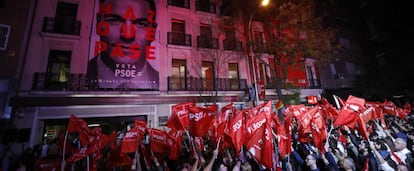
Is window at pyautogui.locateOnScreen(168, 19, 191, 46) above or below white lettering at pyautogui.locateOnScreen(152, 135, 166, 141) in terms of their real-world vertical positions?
above

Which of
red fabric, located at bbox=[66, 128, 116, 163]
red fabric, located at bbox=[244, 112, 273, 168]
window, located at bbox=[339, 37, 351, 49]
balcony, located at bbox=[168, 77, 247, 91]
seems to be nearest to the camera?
red fabric, located at bbox=[244, 112, 273, 168]

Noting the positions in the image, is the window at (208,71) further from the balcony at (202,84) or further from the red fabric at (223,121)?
the red fabric at (223,121)

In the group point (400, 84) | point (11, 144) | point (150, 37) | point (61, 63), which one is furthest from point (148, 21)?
point (400, 84)

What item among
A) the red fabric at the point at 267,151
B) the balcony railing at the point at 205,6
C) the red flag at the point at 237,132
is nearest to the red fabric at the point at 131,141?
the red flag at the point at 237,132

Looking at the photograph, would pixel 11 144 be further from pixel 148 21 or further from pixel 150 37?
pixel 148 21

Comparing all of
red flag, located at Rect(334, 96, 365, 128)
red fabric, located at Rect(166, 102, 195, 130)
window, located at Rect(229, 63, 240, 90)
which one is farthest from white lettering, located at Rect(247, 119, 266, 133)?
window, located at Rect(229, 63, 240, 90)

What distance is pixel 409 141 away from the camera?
554 cm

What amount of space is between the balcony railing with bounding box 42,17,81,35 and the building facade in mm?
44

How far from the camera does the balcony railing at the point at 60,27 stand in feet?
34.6

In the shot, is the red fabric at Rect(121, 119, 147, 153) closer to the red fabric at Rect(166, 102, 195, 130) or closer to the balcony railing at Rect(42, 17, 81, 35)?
A: the red fabric at Rect(166, 102, 195, 130)

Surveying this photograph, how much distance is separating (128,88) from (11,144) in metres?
5.60

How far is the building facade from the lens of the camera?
9.89 meters

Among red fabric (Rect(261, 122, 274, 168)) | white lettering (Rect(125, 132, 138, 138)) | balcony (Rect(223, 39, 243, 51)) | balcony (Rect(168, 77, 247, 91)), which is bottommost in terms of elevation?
red fabric (Rect(261, 122, 274, 168))

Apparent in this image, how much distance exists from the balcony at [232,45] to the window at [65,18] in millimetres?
9733
